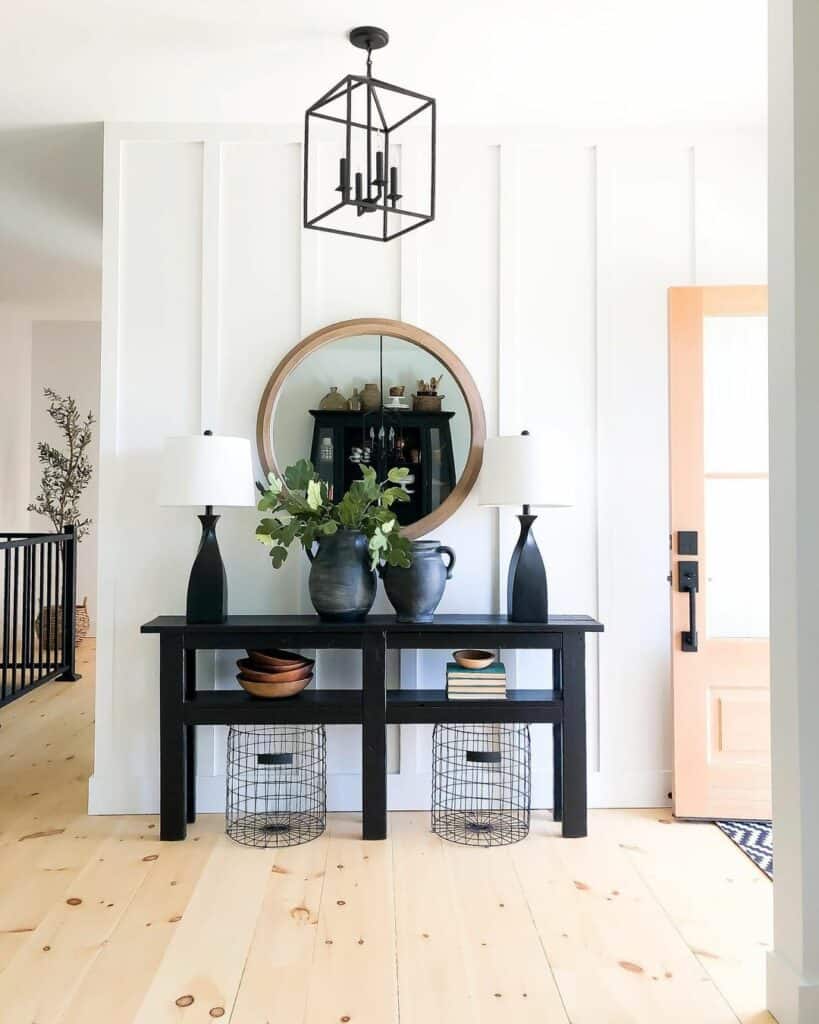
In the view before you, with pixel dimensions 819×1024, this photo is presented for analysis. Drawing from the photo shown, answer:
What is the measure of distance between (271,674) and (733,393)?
210cm

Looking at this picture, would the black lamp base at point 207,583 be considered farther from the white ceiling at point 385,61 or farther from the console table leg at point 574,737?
the white ceiling at point 385,61

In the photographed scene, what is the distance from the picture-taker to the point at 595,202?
3629 mm

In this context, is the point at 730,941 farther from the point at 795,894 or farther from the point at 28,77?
the point at 28,77

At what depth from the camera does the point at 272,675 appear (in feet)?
10.5

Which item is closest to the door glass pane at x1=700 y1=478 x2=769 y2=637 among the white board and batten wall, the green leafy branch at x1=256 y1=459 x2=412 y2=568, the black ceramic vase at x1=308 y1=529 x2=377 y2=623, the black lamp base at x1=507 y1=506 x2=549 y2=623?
the white board and batten wall

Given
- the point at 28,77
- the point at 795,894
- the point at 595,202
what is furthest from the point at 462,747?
the point at 28,77

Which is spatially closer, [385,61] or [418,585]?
[385,61]

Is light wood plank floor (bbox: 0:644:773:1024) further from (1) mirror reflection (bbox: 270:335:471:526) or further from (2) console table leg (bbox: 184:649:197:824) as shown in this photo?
(1) mirror reflection (bbox: 270:335:471:526)

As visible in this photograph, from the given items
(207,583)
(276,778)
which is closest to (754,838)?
(276,778)

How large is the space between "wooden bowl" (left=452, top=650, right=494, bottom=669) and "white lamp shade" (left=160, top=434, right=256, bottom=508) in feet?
3.22

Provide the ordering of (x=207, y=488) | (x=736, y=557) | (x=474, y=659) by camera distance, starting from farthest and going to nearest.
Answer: (x=736, y=557) < (x=474, y=659) < (x=207, y=488)

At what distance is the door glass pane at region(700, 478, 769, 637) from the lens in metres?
3.43

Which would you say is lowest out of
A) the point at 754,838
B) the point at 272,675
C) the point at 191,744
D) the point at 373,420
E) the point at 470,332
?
the point at 754,838

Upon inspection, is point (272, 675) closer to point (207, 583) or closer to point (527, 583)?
point (207, 583)
